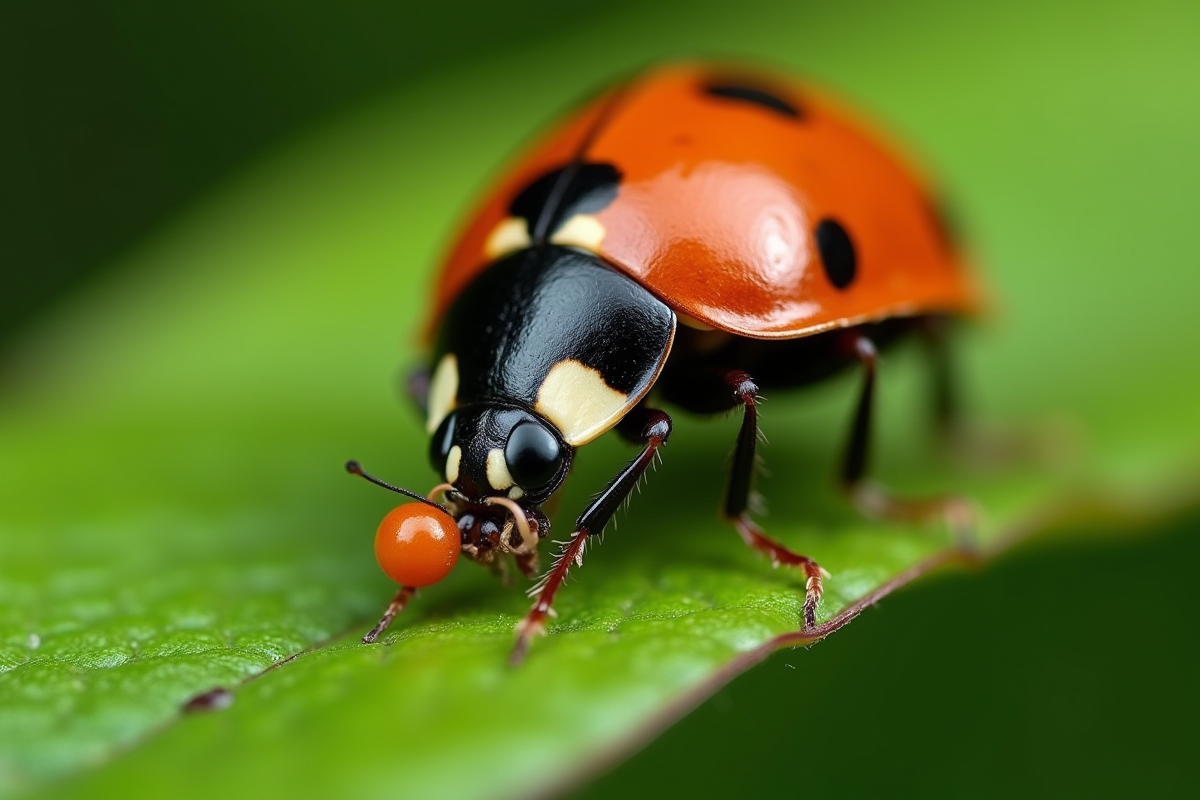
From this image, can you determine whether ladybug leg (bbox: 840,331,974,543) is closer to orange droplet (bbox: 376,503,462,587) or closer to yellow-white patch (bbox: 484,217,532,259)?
yellow-white patch (bbox: 484,217,532,259)

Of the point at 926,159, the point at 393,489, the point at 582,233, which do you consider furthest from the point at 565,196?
the point at 926,159

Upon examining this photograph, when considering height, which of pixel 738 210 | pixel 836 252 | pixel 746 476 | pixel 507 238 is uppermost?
pixel 507 238

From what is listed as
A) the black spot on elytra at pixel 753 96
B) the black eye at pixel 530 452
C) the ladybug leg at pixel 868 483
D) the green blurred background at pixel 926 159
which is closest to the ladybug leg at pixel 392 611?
the black eye at pixel 530 452

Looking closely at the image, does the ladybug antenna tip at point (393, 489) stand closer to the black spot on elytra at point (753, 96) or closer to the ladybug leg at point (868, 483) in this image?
the ladybug leg at point (868, 483)

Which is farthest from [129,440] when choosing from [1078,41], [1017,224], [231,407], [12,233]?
[1078,41]

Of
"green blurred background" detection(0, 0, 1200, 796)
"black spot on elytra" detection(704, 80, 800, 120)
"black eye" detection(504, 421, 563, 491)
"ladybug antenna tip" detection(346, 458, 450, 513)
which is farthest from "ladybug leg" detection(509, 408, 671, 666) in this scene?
"black spot on elytra" detection(704, 80, 800, 120)

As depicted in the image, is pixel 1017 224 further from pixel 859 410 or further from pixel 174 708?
pixel 174 708

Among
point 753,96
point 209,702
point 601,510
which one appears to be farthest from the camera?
point 753,96

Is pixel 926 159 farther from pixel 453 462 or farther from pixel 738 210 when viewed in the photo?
pixel 453 462
